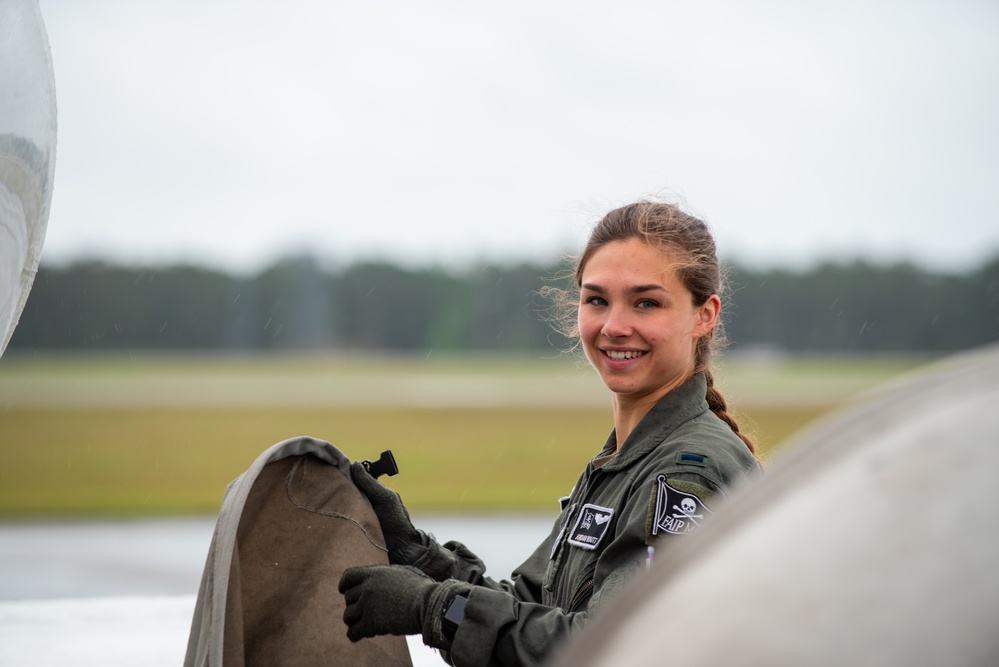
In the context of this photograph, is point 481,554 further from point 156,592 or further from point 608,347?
point 608,347

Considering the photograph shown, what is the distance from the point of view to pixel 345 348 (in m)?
63.5

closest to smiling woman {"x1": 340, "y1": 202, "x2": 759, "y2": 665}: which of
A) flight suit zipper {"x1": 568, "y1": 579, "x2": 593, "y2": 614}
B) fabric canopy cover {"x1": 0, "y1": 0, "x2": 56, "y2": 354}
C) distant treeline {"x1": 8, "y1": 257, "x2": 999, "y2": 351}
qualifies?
flight suit zipper {"x1": 568, "y1": 579, "x2": 593, "y2": 614}

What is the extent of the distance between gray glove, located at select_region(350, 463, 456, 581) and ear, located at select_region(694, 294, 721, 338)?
72 cm

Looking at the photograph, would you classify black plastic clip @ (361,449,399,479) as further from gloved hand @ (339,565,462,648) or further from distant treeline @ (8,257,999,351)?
distant treeline @ (8,257,999,351)

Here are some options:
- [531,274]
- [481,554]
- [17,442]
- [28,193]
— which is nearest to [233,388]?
[17,442]

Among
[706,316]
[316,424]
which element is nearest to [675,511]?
[706,316]

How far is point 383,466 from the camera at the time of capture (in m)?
1.95

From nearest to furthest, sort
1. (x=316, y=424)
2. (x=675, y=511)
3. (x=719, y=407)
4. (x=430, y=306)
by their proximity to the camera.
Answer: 1. (x=675, y=511)
2. (x=719, y=407)
3. (x=316, y=424)
4. (x=430, y=306)

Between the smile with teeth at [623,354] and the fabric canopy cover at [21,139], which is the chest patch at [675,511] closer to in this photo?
the smile with teeth at [623,354]

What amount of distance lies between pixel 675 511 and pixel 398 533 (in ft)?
2.34

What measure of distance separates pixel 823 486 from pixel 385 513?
1.54 m

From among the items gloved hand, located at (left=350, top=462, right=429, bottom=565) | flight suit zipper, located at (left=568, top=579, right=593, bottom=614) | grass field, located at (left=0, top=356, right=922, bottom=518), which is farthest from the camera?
grass field, located at (left=0, top=356, right=922, bottom=518)

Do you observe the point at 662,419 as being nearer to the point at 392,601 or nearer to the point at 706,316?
the point at 706,316

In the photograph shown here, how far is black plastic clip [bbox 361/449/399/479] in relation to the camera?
1927 millimetres
